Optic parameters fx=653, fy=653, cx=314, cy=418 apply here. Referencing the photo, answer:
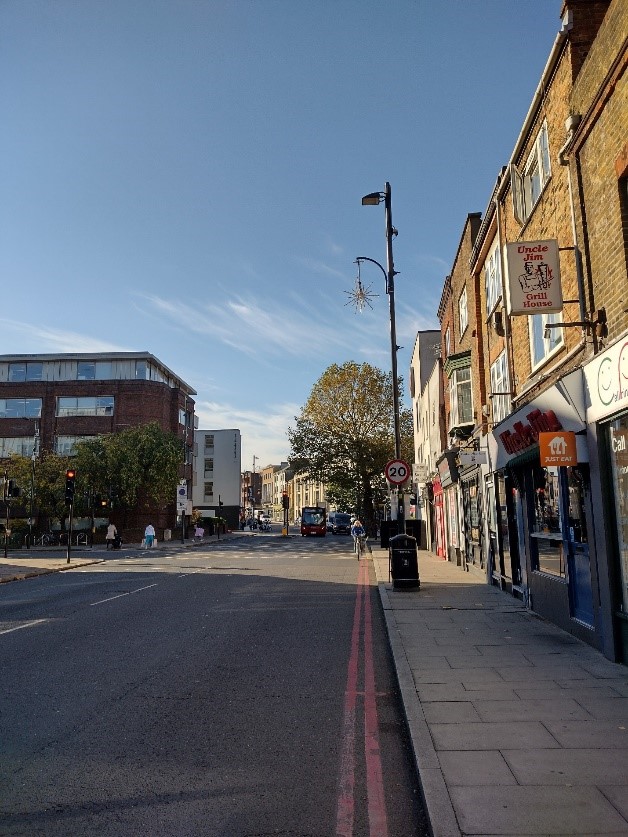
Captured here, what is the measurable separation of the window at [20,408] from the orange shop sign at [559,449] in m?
52.0

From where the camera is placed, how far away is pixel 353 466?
53.9 m

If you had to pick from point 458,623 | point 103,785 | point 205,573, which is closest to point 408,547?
point 458,623

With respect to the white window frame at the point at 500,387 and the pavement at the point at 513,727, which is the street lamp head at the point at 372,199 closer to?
the white window frame at the point at 500,387

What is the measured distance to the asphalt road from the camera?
156 inches

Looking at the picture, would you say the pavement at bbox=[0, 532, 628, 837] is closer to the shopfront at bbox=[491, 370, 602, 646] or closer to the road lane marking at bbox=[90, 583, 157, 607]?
the shopfront at bbox=[491, 370, 602, 646]

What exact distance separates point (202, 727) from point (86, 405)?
51.7 meters

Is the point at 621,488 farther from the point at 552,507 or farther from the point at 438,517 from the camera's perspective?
the point at 438,517

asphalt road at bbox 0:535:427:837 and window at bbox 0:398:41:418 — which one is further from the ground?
window at bbox 0:398:41:418

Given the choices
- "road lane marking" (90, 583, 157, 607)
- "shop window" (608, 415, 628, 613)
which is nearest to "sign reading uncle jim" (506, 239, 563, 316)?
"shop window" (608, 415, 628, 613)

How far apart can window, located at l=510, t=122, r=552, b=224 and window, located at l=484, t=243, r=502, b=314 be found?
2140 mm

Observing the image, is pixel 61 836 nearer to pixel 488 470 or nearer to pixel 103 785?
pixel 103 785

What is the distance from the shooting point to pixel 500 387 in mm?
15531

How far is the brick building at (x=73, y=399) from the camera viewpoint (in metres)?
53.4

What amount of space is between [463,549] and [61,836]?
18243mm
